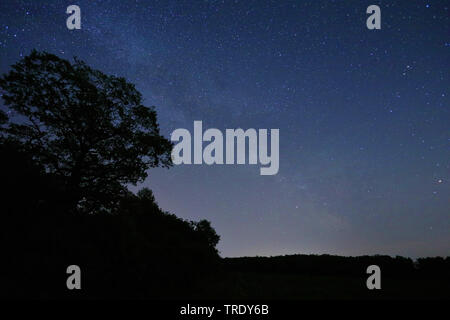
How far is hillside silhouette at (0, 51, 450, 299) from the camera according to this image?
25.9 ft

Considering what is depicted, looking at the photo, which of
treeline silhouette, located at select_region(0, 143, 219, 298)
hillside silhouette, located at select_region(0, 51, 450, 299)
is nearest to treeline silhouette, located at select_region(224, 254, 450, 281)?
hillside silhouette, located at select_region(0, 51, 450, 299)

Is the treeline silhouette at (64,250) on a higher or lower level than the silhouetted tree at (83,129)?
lower

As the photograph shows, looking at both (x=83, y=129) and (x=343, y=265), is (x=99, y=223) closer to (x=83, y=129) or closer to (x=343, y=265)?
(x=83, y=129)

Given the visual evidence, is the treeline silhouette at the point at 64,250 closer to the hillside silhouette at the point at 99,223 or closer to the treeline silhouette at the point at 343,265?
the hillside silhouette at the point at 99,223

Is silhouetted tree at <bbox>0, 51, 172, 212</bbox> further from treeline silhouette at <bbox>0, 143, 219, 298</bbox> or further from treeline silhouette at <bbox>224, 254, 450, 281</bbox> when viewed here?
treeline silhouette at <bbox>224, 254, 450, 281</bbox>

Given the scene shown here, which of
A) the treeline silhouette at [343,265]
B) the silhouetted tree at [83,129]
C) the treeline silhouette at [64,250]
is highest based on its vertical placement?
the silhouetted tree at [83,129]

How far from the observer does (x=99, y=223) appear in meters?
10.3

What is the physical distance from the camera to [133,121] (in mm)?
15562

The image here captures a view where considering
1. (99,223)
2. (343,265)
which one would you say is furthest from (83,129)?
(343,265)

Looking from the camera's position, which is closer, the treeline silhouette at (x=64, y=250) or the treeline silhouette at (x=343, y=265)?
the treeline silhouette at (x=64, y=250)

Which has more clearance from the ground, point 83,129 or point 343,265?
point 83,129

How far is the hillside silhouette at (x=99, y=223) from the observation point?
791cm

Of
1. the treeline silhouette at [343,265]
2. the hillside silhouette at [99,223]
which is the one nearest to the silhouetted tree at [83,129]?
the hillside silhouette at [99,223]
